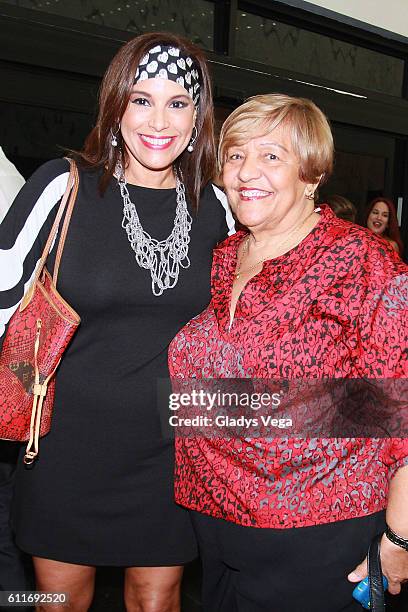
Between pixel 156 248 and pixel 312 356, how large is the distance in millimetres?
547

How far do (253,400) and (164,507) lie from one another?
0.52 metres

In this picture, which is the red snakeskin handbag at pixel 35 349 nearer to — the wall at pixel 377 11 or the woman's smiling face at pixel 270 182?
the woman's smiling face at pixel 270 182

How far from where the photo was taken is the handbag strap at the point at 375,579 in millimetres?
1346

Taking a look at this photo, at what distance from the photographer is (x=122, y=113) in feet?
5.59

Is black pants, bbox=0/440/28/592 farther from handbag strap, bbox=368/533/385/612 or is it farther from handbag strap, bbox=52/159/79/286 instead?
handbag strap, bbox=368/533/385/612

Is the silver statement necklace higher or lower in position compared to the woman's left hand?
higher

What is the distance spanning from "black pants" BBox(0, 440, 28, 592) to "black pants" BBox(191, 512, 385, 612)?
1.07 meters

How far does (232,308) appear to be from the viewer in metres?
1.53

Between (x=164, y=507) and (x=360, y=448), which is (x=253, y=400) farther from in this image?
→ (x=164, y=507)

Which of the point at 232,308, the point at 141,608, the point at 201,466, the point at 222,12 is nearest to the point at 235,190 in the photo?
the point at 232,308

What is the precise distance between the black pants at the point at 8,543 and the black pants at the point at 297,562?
3.50 ft

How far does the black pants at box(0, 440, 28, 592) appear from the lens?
231 cm

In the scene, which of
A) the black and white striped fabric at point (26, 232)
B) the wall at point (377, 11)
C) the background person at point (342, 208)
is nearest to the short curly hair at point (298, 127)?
the black and white striped fabric at point (26, 232)

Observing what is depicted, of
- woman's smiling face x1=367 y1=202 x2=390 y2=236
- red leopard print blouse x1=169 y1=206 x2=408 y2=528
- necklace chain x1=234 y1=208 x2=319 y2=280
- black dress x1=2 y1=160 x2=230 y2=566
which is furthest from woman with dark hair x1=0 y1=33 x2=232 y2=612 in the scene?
woman's smiling face x1=367 y1=202 x2=390 y2=236
